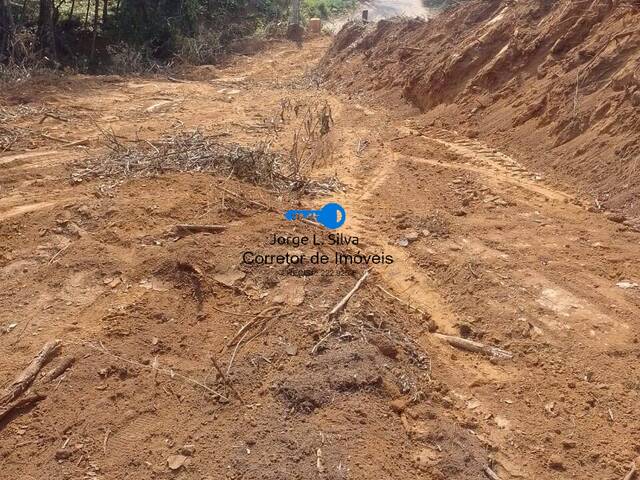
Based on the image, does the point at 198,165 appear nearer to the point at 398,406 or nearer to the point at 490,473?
the point at 398,406

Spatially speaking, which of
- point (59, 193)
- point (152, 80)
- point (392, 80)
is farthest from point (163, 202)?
point (152, 80)

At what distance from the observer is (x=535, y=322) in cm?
355

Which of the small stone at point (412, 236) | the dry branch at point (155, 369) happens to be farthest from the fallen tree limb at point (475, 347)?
the dry branch at point (155, 369)

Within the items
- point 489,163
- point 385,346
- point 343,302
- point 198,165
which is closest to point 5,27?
point 198,165

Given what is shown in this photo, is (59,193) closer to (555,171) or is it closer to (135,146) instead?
(135,146)

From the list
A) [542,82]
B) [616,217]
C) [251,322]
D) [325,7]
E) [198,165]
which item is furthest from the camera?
[325,7]

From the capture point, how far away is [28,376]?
278 cm

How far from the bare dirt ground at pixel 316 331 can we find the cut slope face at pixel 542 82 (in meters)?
0.52

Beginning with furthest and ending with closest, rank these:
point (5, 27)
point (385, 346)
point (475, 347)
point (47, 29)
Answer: point (47, 29), point (5, 27), point (475, 347), point (385, 346)

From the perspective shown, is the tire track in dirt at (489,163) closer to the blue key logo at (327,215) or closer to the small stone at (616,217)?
the small stone at (616,217)

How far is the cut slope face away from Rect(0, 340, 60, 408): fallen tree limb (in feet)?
14.3

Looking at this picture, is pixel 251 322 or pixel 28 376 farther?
pixel 251 322

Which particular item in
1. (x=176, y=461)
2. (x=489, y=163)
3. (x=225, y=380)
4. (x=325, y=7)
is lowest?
(x=176, y=461)

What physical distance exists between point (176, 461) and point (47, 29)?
10.6m
